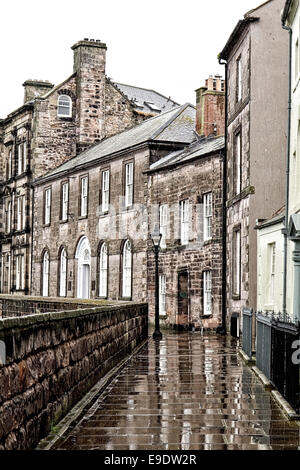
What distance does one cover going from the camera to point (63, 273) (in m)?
44.5

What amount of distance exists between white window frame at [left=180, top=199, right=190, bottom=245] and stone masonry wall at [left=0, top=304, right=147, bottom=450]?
18.2 m

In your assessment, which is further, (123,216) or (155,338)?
(123,216)

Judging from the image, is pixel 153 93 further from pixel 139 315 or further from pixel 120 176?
pixel 139 315

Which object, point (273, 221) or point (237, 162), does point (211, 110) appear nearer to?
point (237, 162)

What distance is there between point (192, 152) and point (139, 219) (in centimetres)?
419

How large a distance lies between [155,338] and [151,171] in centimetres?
1100

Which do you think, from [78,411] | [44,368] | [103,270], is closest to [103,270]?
[103,270]

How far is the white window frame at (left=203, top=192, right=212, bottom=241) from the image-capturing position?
1201 inches

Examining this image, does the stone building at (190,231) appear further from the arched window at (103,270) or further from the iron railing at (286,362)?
the iron railing at (286,362)

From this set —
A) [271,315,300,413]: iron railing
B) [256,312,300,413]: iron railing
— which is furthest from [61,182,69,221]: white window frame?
[271,315,300,413]: iron railing

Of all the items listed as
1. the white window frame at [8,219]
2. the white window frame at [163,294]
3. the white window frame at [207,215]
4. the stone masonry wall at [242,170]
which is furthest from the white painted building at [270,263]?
the white window frame at [8,219]

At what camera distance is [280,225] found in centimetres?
2111

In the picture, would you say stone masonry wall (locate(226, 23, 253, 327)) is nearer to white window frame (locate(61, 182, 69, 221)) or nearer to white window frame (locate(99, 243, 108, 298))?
white window frame (locate(99, 243, 108, 298))

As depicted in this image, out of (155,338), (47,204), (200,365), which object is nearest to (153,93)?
(47,204)
